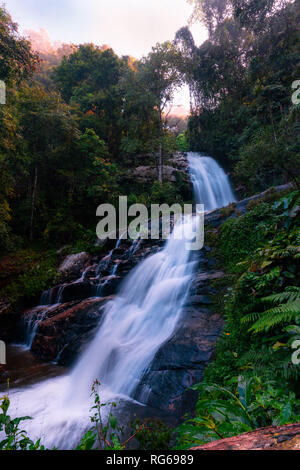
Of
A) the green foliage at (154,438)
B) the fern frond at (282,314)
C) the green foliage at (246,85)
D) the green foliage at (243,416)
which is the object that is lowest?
the green foliage at (154,438)

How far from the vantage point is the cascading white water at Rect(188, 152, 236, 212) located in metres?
15.0

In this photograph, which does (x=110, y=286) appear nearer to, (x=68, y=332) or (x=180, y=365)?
(x=68, y=332)

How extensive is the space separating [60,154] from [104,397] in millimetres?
12466

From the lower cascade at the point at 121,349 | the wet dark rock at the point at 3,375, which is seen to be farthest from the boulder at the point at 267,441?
the wet dark rock at the point at 3,375

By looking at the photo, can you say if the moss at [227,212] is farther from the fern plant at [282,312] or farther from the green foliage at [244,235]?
the fern plant at [282,312]

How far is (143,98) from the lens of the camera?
15.2m

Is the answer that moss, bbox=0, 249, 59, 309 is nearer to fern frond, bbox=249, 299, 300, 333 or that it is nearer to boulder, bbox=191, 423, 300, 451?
fern frond, bbox=249, 299, 300, 333

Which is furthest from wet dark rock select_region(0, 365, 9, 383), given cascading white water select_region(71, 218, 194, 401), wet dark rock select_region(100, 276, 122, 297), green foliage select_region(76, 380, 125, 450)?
wet dark rock select_region(100, 276, 122, 297)

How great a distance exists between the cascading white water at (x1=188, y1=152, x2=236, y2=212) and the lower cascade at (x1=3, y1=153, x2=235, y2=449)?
281 inches

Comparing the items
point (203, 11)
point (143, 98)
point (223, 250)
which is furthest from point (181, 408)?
point (203, 11)

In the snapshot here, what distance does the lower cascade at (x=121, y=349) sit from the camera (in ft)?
12.4

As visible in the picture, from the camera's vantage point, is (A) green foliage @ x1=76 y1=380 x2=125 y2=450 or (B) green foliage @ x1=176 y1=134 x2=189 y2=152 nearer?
(A) green foliage @ x1=76 y1=380 x2=125 y2=450

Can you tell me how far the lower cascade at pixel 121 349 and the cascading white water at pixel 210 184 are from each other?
281 inches

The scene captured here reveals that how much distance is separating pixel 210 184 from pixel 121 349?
13.5 meters
